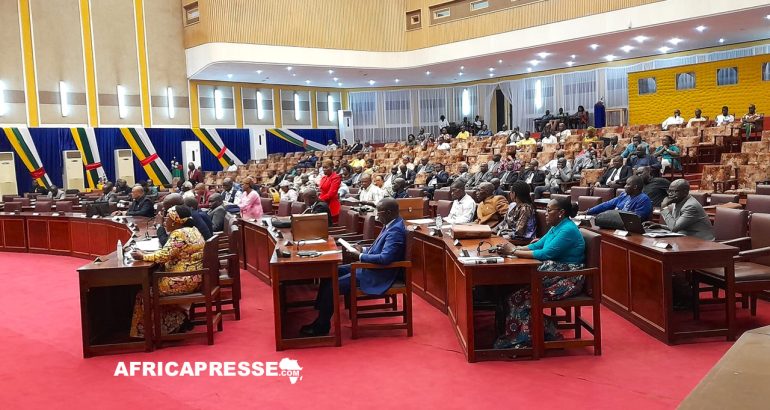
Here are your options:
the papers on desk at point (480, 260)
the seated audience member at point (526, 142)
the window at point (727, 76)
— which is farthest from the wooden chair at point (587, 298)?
the window at point (727, 76)

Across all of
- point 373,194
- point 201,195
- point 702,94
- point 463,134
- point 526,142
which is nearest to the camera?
point 373,194

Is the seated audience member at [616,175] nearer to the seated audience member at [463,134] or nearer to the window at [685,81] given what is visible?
the seated audience member at [463,134]

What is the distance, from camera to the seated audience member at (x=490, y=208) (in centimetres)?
675

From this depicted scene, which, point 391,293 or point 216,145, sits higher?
point 216,145

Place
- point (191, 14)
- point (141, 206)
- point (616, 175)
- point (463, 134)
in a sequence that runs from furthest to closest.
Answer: point (191, 14), point (463, 134), point (616, 175), point (141, 206)

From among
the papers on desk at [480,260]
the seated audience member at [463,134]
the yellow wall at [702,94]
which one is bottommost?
the papers on desk at [480,260]

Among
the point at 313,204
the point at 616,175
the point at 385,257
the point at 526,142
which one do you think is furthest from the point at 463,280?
the point at 526,142

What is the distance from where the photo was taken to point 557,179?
11445 mm

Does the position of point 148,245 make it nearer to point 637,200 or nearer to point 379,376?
point 379,376

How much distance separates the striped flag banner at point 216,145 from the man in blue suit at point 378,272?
19508 millimetres

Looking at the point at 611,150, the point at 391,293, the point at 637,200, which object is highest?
the point at 611,150

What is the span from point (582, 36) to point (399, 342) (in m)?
13.8

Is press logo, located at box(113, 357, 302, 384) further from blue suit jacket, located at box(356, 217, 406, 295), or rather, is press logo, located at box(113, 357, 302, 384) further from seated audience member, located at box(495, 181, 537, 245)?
seated audience member, located at box(495, 181, 537, 245)

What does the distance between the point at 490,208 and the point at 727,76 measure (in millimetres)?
14679
